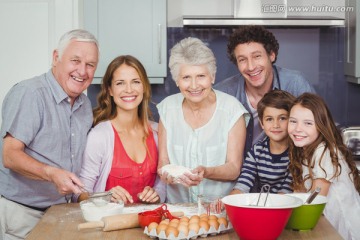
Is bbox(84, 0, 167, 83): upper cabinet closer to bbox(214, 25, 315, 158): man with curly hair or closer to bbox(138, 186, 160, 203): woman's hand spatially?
bbox(214, 25, 315, 158): man with curly hair

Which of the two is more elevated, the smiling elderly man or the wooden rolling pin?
the smiling elderly man

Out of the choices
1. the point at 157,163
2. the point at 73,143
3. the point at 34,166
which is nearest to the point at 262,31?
the point at 157,163

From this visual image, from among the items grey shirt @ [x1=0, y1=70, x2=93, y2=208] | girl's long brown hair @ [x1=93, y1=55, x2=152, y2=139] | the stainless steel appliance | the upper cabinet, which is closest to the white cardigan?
grey shirt @ [x1=0, y1=70, x2=93, y2=208]

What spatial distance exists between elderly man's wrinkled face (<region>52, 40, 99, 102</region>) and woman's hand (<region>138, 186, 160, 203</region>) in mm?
545

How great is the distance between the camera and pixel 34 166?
2.49 metres

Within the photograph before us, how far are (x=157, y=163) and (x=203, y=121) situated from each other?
0.28m

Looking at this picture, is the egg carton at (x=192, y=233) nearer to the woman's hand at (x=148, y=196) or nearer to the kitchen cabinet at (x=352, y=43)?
the woman's hand at (x=148, y=196)

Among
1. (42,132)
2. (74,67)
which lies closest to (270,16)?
(74,67)

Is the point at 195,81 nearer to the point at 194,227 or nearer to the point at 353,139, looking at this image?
the point at 194,227

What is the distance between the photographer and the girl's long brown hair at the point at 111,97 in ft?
9.57

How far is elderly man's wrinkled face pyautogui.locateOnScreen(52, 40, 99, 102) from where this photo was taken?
280 cm

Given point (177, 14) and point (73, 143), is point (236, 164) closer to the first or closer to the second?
point (73, 143)

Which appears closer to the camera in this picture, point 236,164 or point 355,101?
point 236,164

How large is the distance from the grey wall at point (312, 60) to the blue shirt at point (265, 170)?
1.37m
